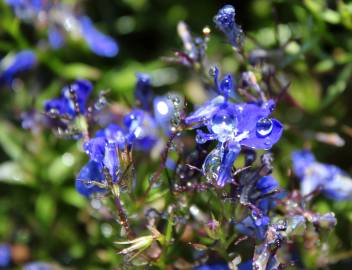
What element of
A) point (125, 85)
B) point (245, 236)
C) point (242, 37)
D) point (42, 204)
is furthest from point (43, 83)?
point (245, 236)

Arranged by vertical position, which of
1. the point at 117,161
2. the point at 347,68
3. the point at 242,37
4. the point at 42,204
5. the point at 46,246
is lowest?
the point at 46,246

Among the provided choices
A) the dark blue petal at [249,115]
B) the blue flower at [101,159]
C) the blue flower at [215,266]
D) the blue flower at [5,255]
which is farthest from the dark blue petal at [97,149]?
the blue flower at [5,255]

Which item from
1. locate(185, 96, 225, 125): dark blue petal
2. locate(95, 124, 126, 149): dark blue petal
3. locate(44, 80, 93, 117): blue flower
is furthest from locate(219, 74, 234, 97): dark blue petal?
locate(44, 80, 93, 117): blue flower

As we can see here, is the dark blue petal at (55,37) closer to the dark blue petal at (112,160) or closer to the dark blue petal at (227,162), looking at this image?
the dark blue petal at (112,160)

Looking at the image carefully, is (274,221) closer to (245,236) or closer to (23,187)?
(245,236)

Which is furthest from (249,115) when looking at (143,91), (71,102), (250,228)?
(71,102)

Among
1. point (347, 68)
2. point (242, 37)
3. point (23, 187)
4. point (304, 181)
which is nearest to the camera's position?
point (242, 37)

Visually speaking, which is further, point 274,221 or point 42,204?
point 42,204
